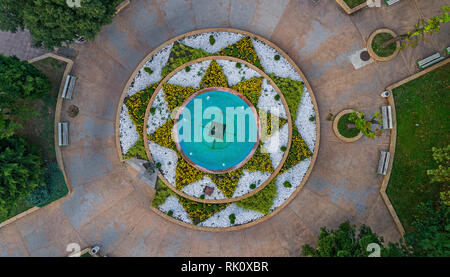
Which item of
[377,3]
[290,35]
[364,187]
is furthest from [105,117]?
[377,3]

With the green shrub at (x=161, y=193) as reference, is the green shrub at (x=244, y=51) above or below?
above

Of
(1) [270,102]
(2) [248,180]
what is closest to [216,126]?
(1) [270,102]

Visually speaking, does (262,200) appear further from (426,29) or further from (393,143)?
(426,29)

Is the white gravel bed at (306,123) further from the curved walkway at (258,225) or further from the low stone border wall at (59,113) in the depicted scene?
the low stone border wall at (59,113)

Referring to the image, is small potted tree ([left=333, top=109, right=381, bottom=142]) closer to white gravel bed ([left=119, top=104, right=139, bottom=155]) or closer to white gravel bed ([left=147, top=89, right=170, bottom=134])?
white gravel bed ([left=147, top=89, right=170, bottom=134])

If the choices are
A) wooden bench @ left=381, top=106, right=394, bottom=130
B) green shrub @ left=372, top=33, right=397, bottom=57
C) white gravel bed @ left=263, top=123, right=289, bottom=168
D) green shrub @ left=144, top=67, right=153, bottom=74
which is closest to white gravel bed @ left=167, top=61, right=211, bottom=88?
green shrub @ left=144, top=67, right=153, bottom=74

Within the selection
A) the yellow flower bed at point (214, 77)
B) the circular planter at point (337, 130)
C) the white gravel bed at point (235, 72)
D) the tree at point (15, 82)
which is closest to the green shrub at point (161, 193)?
the yellow flower bed at point (214, 77)
